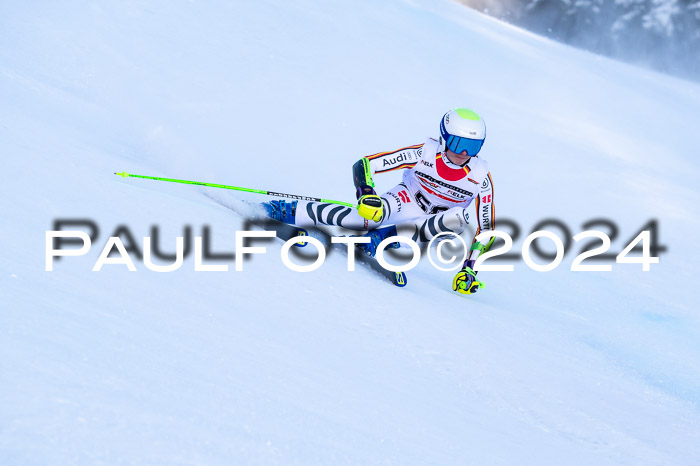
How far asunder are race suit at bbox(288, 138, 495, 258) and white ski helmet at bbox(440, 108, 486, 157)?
0.17 m

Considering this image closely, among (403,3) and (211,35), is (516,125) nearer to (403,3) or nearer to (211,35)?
(211,35)

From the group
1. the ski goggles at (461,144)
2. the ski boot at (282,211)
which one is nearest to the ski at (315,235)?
the ski boot at (282,211)

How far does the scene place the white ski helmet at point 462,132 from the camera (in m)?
4.63

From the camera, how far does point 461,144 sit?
464cm

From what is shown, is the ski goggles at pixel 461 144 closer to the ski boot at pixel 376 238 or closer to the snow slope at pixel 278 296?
the ski boot at pixel 376 238

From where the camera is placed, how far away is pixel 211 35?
968 centimetres

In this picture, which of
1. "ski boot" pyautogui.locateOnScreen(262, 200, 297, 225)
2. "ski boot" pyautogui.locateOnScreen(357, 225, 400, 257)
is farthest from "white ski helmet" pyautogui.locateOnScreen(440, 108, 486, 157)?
"ski boot" pyautogui.locateOnScreen(262, 200, 297, 225)

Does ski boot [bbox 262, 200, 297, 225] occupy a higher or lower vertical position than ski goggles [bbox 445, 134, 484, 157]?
lower

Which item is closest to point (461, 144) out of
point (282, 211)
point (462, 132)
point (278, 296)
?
point (462, 132)

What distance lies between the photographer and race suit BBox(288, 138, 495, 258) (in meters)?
4.75

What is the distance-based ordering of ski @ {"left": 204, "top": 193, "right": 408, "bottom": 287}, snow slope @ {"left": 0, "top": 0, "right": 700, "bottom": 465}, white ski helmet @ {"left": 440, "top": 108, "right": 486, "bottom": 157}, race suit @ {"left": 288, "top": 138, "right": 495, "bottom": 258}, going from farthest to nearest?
1. race suit @ {"left": 288, "top": 138, "right": 495, "bottom": 258}
2. white ski helmet @ {"left": 440, "top": 108, "right": 486, "bottom": 157}
3. ski @ {"left": 204, "top": 193, "right": 408, "bottom": 287}
4. snow slope @ {"left": 0, "top": 0, "right": 700, "bottom": 465}

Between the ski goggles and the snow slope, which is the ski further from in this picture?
the ski goggles

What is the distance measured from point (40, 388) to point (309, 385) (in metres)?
0.84

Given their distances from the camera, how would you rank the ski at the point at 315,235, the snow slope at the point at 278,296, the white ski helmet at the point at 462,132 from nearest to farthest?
the snow slope at the point at 278,296 < the ski at the point at 315,235 < the white ski helmet at the point at 462,132
